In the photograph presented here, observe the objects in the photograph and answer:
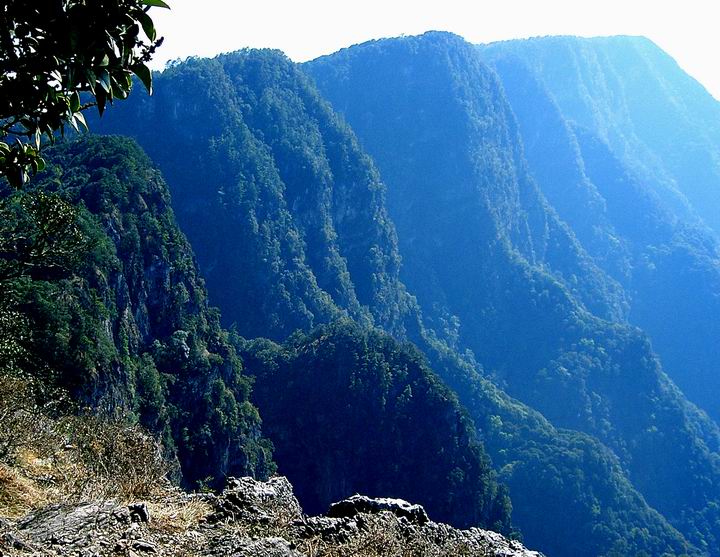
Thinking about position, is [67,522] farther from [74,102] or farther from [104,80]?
[104,80]

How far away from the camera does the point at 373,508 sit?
9.29m

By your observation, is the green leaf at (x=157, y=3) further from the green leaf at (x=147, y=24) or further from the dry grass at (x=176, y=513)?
the dry grass at (x=176, y=513)

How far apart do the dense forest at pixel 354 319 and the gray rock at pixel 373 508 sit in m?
6.09

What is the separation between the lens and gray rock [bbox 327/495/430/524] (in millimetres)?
9266

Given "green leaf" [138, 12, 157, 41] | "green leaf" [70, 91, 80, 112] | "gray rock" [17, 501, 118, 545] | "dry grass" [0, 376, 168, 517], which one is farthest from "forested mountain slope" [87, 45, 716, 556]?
"green leaf" [138, 12, 157, 41]

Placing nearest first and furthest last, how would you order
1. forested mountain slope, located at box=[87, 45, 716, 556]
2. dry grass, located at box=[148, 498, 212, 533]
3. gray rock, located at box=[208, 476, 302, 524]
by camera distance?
dry grass, located at box=[148, 498, 212, 533] → gray rock, located at box=[208, 476, 302, 524] → forested mountain slope, located at box=[87, 45, 716, 556]

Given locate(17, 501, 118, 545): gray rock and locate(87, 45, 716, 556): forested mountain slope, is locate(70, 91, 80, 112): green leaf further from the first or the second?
locate(87, 45, 716, 556): forested mountain slope

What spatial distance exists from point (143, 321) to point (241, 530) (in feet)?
174

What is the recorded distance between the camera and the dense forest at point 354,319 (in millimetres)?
49188

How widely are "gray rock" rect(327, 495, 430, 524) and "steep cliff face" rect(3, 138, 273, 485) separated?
95.6 feet

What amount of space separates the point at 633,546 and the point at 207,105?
343ft

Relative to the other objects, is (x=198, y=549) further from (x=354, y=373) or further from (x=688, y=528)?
(x=688, y=528)

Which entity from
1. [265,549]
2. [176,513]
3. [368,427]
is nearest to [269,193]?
[368,427]

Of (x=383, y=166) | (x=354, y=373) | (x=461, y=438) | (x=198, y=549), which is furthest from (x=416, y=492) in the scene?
(x=383, y=166)
